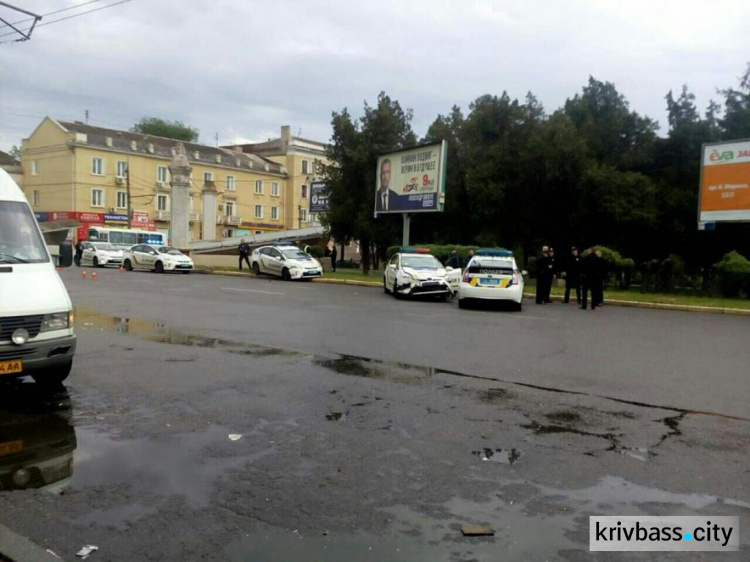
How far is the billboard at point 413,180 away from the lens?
29.0 meters

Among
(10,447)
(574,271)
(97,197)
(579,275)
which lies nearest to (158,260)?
(574,271)

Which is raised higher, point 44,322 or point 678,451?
point 44,322

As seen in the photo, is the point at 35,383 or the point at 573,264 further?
the point at 573,264

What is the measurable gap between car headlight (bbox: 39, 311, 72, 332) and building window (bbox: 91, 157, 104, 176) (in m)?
62.3

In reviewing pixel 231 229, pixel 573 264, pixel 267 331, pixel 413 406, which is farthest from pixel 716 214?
pixel 231 229

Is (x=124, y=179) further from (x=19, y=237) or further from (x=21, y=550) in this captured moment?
(x=21, y=550)

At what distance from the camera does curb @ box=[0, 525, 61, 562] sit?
11.9 feet

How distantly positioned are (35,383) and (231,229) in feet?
229

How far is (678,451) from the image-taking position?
5664mm

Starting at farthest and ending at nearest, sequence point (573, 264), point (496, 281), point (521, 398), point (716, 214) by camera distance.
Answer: point (716, 214) → point (573, 264) → point (496, 281) → point (521, 398)

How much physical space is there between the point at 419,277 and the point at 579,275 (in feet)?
15.7

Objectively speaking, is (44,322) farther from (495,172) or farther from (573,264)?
(495,172)

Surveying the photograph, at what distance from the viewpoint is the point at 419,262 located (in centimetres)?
2217

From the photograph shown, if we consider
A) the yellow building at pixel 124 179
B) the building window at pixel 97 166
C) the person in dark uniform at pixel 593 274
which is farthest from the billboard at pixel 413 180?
the building window at pixel 97 166
